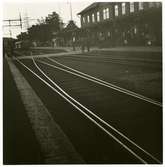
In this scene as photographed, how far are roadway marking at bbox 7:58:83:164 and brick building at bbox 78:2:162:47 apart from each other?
1355 cm

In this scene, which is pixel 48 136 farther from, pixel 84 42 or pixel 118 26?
pixel 84 42

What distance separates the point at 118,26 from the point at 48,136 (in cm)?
2252

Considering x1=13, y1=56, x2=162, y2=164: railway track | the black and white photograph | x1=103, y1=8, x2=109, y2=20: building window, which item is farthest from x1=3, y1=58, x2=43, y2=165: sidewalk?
x1=103, y1=8, x2=109, y2=20: building window

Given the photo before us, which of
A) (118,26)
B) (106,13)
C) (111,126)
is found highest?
(106,13)

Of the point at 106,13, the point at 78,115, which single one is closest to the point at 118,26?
the point at 106,13

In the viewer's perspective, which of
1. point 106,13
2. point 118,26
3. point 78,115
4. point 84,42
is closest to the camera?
point 78,115

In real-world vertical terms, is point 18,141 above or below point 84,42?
below

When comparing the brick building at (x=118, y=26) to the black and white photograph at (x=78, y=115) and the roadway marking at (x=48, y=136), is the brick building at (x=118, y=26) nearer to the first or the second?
the black and white photograph at (x=78, y=115)

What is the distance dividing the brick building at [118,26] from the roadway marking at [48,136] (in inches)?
533

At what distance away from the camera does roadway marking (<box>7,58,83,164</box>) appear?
5692mm

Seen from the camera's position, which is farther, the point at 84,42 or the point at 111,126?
the point at 84,42

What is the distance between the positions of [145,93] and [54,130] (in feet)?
11.2

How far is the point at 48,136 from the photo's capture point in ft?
21.8

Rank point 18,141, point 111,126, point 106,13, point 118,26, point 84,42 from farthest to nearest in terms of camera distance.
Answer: point 84,42
point 106,13
point 118,26
point 111,126
point 18,141
